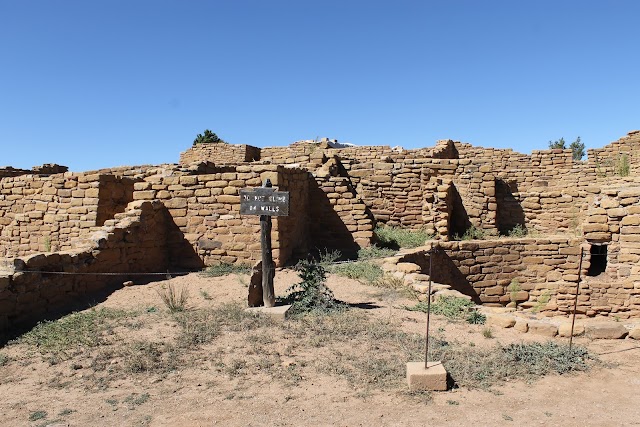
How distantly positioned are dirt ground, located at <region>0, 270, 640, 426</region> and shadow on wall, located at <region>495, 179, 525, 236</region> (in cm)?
941

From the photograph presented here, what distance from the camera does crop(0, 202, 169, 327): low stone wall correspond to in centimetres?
727

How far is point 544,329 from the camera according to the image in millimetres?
6867

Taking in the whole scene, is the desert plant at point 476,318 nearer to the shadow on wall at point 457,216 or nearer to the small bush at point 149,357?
the small bush at point 149,357

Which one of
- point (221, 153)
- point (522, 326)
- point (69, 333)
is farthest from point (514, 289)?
point (221, 153)

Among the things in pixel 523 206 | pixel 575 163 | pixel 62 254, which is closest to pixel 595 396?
pixel 62 254

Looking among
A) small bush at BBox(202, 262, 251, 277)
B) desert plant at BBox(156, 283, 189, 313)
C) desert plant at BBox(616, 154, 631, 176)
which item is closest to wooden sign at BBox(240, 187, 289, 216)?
desert plant at BBox(156, 283, 189, 313)

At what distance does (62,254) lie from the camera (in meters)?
8.44

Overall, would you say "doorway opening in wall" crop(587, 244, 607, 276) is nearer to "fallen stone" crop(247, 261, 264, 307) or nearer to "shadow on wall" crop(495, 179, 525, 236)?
"shadow on wall" crop(495, 179, 525, 236)

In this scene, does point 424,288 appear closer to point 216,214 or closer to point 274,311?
point 274,311

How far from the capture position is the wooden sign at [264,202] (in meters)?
7.91

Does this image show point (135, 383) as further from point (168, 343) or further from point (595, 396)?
point (595, 396)

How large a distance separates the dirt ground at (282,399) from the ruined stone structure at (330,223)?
2.59 m

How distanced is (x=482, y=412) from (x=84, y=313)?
20.5 ft

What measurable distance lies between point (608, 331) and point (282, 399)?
4.77 meters
